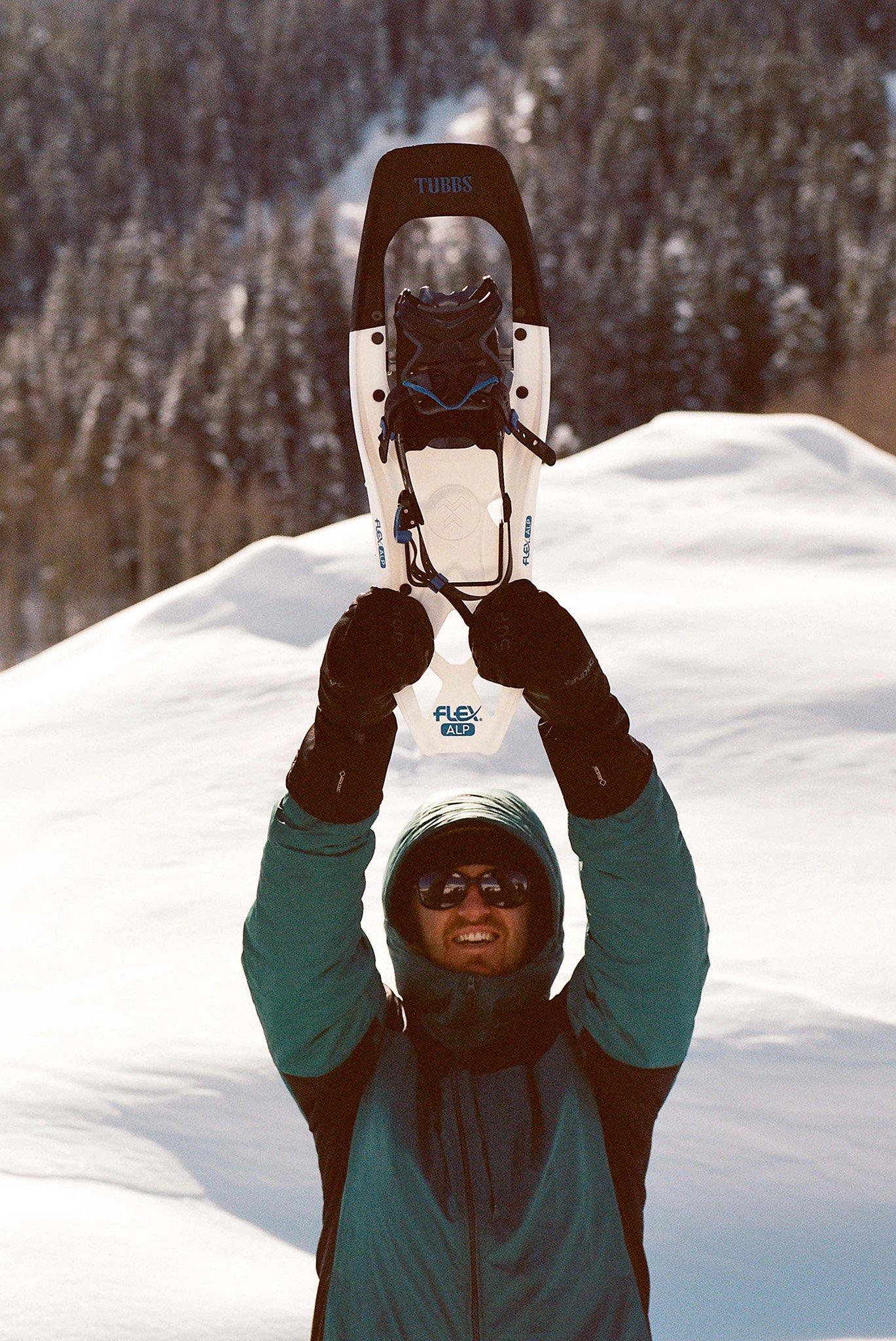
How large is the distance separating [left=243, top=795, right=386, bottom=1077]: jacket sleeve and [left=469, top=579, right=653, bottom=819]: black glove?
0.88ft

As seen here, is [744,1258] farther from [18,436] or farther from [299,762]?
[18,436]

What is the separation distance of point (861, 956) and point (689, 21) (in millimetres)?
74135

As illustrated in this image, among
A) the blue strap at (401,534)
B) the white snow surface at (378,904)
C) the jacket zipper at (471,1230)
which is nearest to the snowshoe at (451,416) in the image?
the blue strap at (401,534)

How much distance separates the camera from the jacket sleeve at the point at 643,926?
1668 millimetres

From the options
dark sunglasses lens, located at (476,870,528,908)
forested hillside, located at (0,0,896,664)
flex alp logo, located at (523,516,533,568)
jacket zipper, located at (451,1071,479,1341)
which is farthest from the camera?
forested hillside, located at (0,0,896,664)

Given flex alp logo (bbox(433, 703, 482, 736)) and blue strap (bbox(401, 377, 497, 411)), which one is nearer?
blue strap (bbox(401, 377, 497, 411))

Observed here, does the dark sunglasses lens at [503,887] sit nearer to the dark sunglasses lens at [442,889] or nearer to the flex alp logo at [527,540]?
the dark sunglasses lens at [442,889]

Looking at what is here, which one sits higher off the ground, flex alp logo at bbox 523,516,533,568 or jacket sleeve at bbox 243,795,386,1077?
flex alp logo at bbox 523,516,533,568

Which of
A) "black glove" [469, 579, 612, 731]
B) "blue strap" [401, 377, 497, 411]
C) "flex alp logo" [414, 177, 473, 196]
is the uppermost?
"flex alp logo" [414, 177, 473, 196]

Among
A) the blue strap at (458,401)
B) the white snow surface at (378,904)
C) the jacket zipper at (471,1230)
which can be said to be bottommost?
the white snow surface at (378,904)

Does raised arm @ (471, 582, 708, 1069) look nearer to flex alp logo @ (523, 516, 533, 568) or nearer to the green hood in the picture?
the green hood

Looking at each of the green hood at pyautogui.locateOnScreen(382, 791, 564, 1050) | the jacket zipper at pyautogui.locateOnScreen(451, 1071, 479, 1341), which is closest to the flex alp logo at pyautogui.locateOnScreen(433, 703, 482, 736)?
the green hood at pyautogui.locateOnScreen(382, 791, 564, 1050)

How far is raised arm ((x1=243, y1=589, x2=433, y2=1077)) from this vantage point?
1.66m

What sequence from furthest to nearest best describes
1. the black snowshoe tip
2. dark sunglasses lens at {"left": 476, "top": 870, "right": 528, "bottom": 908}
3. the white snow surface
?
the white snow surface, the black snowshoe tip, dark sunglasses lens at {"left": 476, "top": 870, "right": 528, "bottom": 908}
